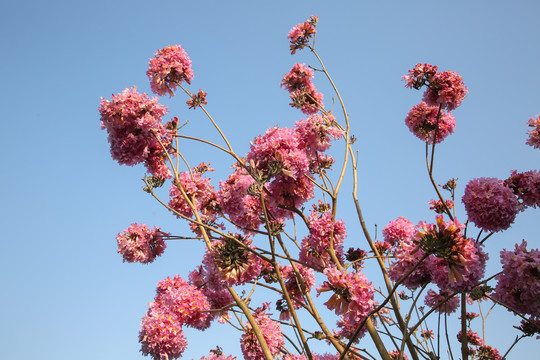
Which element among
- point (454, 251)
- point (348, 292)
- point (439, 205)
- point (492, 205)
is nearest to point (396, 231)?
point (439, 205)

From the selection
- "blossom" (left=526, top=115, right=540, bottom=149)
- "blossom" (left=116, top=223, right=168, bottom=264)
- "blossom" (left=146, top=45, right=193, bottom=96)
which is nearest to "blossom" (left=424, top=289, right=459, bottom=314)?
"blossom" (left=526, top=115, right=540, bottom=149)

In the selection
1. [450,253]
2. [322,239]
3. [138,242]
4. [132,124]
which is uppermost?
[132,124]

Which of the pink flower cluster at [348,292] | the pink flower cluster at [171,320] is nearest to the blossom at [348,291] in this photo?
the pink flower cluster at [348,292]

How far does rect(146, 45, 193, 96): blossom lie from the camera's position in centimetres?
475

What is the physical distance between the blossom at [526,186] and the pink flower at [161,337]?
143 inches

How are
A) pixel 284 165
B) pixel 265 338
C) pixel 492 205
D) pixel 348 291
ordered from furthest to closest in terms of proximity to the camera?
pixel 265 338, pixel 284 165, pixel 492 205, pixel 348 291

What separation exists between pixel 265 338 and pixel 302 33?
15.0 feet

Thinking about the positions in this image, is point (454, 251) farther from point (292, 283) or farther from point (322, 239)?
point (292, 283)

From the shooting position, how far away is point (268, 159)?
351cm

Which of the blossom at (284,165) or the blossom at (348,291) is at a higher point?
the blossom at (284,165)

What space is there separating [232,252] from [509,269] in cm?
229

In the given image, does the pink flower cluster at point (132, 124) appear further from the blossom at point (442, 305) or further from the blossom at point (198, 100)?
the blossom at point (442, 305)

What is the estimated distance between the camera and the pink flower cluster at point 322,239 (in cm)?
419

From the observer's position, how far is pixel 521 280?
301 centimetres
